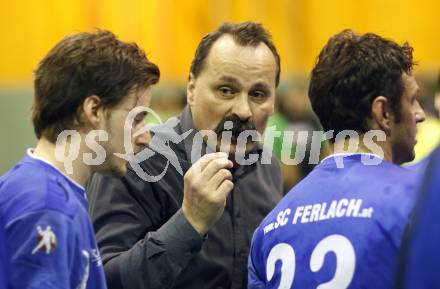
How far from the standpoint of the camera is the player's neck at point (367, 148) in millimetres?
2559

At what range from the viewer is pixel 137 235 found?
2.92m

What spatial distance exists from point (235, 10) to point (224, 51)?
4.80m

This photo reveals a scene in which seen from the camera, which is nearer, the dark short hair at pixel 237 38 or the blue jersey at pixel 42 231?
the blue jersey at pixel 42 231

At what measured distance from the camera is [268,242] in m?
2.60

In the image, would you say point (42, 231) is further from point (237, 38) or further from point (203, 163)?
point (237, 38)

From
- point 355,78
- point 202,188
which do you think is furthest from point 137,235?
point 355,78

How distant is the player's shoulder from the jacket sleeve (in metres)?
0.47

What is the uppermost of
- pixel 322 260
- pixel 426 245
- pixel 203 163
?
pixel 426 245

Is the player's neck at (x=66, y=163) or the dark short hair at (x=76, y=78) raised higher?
the dark short hair at (x=76, y=78)

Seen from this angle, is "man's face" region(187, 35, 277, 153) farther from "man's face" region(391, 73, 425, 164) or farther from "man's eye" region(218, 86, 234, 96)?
"man's face" region(391, 73, 425, 164)

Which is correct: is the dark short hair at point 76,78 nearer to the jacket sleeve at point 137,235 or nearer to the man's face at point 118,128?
the man's face at point 118,128

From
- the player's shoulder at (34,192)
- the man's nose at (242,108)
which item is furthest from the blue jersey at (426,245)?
the man's nose at (242,108)

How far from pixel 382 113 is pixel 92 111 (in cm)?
82

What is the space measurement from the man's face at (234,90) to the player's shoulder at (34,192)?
814 mm
